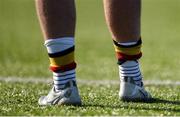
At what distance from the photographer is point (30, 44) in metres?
11.4

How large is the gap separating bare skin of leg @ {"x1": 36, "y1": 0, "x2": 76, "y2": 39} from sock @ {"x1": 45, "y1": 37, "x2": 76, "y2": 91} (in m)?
0.04

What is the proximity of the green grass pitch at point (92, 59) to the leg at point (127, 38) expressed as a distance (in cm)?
13

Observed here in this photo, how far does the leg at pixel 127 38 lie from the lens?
14.9 feet

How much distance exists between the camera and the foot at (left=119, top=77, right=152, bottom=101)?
4.56 metres

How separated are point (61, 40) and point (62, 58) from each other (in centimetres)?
11

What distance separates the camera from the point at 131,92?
4562 mm

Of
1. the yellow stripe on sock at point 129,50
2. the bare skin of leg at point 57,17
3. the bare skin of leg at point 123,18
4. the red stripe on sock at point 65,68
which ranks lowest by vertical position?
the yellow stripe on sock at point 129,50

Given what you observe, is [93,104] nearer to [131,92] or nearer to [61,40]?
[131,92]

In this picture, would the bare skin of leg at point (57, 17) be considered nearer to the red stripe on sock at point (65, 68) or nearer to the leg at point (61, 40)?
the leg at point (61, 40)

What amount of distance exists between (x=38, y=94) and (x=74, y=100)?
0.92 m

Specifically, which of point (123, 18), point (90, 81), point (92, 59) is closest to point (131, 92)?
point (123, 18)

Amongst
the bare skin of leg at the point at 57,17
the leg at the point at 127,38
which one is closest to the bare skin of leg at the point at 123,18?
the leg at the point at 127,38

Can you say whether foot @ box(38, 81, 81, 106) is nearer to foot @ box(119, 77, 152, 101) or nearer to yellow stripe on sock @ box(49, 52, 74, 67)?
yellow stripe on sock @ box(49, 52, 74, 67)

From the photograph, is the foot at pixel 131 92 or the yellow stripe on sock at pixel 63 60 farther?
the foot at pixel 131 92
